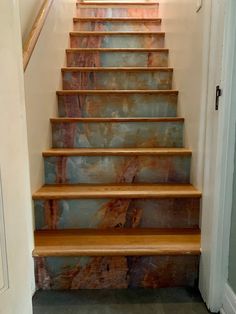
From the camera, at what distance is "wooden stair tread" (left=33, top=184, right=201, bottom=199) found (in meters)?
1.53

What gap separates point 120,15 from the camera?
10.6 feet

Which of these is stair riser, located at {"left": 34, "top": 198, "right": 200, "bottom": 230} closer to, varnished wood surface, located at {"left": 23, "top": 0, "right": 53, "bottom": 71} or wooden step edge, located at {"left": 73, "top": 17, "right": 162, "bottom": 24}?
varnished wood surface, located at {"left": 23, "top": 0, "right": 53, "bottom": 71}

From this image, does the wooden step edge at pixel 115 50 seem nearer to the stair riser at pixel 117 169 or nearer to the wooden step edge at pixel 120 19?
the wooden step edge at pixel 120 19

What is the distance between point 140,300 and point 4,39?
4.00 feet

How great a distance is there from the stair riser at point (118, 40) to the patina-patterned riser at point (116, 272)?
2.08 meters

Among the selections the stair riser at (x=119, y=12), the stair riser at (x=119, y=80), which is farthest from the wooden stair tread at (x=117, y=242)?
the stair riser at (x=119, y=12)

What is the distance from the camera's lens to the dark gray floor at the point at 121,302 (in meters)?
1.28

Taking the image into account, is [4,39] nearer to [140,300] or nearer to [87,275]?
[87,275]

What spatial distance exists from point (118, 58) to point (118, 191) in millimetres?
1466

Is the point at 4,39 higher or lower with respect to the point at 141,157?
higher

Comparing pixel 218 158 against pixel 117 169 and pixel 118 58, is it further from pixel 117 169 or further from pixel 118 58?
pixel 118 58

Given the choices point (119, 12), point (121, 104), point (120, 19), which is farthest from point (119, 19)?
point (121, 104)

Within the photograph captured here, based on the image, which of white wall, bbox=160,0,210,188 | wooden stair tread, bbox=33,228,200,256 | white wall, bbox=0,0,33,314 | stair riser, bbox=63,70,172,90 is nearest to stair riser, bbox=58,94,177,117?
white wall, bbox=160,0,210,188

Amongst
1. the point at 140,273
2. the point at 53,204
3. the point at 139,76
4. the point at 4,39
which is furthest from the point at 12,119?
the point at 139,76
